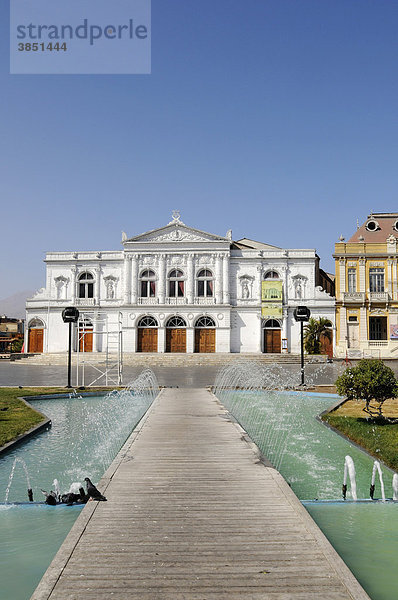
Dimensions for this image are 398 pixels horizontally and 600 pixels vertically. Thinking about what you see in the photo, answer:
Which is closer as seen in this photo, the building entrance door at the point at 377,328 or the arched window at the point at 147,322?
the building entrance door at the point at 377,328

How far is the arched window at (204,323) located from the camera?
47406 millimetres

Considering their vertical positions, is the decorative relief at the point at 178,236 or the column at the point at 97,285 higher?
the decorative relief at the point at 178,236

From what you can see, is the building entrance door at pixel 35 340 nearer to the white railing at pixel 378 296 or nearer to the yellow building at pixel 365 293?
the yellow building at pixel 365 293

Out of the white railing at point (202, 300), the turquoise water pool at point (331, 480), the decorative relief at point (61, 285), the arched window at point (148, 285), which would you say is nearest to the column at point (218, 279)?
the white railing at point (202, 300)

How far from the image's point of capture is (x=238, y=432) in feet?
36.8

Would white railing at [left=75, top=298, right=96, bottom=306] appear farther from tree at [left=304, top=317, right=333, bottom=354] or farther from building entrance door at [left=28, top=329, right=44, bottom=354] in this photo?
tree at [left=304, top=317, right=333, bottom=354]

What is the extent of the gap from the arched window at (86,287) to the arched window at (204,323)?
10.7 metres

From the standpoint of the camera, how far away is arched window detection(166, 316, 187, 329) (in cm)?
4759

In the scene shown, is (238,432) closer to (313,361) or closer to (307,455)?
(307,455)

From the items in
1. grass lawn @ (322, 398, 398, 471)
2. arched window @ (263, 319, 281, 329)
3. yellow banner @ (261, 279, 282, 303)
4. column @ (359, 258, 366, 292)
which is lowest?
grass lawn @ (322, 398, 398, 471)

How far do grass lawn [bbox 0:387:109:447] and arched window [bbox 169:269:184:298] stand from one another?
88.2 ft

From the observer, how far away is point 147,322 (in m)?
48.0

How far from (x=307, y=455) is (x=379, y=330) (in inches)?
1475

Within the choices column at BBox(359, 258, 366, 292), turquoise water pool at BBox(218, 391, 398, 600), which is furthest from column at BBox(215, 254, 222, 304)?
turquoise water pool at BBox(218, 391, 398, 600)
